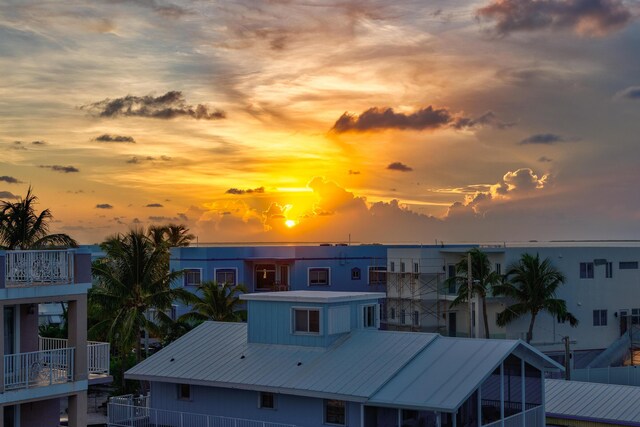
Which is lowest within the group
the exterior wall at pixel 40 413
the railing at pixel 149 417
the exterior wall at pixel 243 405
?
the railing at pixel 149 417

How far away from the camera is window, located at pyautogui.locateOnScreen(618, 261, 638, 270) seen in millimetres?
70812

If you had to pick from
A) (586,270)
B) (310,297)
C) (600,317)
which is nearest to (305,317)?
(310,297)

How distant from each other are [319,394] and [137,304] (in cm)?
1823

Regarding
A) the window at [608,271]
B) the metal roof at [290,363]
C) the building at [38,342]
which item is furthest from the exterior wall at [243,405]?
the window at [608,271]

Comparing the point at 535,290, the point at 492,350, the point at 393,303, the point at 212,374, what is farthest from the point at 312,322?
the point at 393,303

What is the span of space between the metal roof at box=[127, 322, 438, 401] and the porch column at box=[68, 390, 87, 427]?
7566mm

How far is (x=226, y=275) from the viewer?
81.4 metres

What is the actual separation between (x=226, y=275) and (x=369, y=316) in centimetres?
A: 4144

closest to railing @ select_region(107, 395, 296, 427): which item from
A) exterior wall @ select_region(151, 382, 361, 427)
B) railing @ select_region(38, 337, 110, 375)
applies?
exterior wall @ select_region(151, 382, 361, 427)

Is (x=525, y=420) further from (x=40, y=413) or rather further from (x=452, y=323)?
(x=452, y=323)

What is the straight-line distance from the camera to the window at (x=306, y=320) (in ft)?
127

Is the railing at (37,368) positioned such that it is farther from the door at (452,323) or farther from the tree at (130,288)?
the door at (452,323)

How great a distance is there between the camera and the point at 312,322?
38.9 meters

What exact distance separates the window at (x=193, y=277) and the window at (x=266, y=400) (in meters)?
43.5
